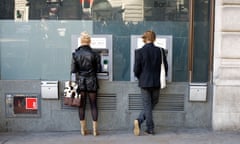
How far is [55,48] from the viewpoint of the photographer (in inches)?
291

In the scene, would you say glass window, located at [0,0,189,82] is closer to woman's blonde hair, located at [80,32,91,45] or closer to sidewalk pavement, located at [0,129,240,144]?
woman's blonde hair, located at [80,32,91,45]

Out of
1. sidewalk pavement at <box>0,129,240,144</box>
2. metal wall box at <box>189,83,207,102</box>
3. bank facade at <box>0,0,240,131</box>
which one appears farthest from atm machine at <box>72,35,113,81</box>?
metal wall box at <box>189,83,207,102</box>

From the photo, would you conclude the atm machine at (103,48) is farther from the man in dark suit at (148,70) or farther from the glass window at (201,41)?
the glass window at (201,41)

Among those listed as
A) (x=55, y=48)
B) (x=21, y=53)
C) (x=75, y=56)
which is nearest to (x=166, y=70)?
(x=75, y=56)

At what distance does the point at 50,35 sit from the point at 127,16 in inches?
58.2

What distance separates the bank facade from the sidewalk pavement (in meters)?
0.21

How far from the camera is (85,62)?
671cm

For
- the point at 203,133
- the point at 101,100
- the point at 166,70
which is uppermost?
the point at 166,70

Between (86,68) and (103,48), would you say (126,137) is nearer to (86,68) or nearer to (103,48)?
(86,68)

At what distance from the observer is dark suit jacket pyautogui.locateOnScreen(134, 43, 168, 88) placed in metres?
6.68

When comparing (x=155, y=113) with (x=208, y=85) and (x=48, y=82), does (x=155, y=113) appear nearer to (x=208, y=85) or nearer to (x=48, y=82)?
(x=208, y=85)

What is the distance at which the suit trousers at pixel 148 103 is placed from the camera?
22.4 ft

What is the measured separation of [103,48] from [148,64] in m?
1.01

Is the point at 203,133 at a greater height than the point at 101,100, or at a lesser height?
lesser
